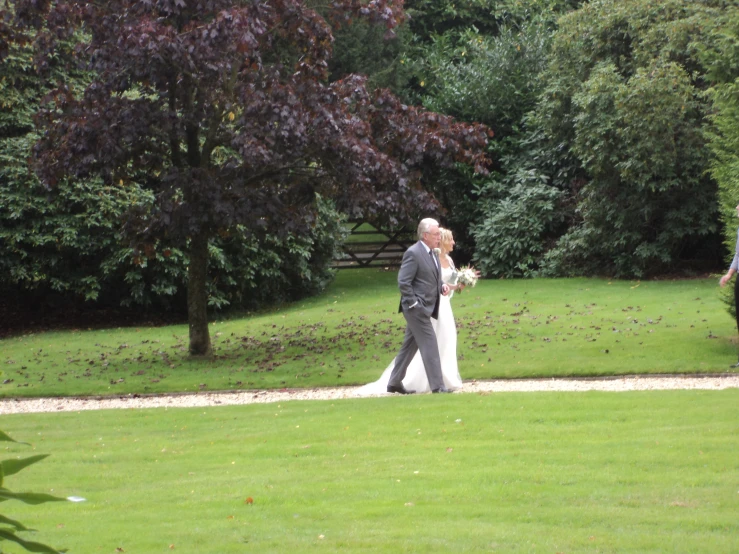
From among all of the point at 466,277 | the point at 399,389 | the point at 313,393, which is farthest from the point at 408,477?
the point at 313,393

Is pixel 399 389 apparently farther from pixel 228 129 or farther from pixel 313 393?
pixel 228 129

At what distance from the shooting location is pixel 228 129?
15898 millimetres

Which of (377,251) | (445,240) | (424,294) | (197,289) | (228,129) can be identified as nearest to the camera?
(424,294)

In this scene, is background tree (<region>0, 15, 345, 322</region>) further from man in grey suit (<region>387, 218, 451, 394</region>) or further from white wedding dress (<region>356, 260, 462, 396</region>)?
man in grey suit (<region>387, 218, 451, 394</region>)

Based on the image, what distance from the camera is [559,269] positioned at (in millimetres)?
26016

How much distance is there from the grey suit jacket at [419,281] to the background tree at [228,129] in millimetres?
2925

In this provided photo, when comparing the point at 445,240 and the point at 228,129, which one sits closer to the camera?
the point at 445,240

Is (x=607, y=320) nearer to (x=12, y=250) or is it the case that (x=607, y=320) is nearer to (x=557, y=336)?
(x=557, y=336)

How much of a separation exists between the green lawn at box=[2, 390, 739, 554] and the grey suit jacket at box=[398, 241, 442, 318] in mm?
1337

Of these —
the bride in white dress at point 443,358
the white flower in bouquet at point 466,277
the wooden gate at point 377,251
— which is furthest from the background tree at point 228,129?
the wooden gate at point 377,251

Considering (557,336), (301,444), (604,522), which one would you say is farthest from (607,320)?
(604,522)

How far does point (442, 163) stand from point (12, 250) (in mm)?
11268

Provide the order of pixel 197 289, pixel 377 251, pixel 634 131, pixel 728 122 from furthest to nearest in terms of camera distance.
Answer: pixel 377 251
pixel 634 131
pixel 197 289
pixel 728 122

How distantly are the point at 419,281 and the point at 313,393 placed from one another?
2.57 metres
